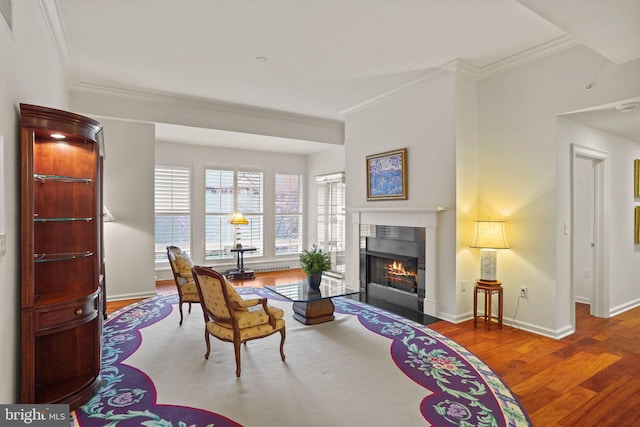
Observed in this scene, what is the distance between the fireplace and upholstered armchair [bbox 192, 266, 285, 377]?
2.25 meters

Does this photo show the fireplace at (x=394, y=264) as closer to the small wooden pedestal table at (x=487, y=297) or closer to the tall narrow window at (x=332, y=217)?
the small wooden pedestal table at (x=487, y=297)

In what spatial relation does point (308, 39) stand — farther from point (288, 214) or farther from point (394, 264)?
point (288, 214)

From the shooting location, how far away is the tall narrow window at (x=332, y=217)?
24.5 ft

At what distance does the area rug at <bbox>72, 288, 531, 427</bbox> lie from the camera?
225 cm

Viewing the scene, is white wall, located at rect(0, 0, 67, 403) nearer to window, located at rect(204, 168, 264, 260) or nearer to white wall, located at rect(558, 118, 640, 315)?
window, located at rect(204, 168, 264, 260)

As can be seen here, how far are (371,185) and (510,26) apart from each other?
2700 mm

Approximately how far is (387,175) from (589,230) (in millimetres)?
2910

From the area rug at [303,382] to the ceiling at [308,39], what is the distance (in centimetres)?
275

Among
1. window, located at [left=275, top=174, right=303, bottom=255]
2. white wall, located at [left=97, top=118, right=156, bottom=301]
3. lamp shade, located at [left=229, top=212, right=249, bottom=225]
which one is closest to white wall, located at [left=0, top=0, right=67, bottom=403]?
white wall, located at [left=97, top=118, right=156, bottom=301]

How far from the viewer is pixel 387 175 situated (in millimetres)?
5078

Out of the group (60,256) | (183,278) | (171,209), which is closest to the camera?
(60,256)

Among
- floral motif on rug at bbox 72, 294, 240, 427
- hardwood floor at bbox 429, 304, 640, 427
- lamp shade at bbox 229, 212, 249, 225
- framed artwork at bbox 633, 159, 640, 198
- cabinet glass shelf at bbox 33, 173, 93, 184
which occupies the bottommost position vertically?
hardwood floor at bbox 429, 304, 640, 427

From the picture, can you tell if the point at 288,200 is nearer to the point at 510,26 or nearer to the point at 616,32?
the point at 510,26

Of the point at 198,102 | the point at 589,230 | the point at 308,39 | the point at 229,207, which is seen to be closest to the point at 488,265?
the point at 589,230
